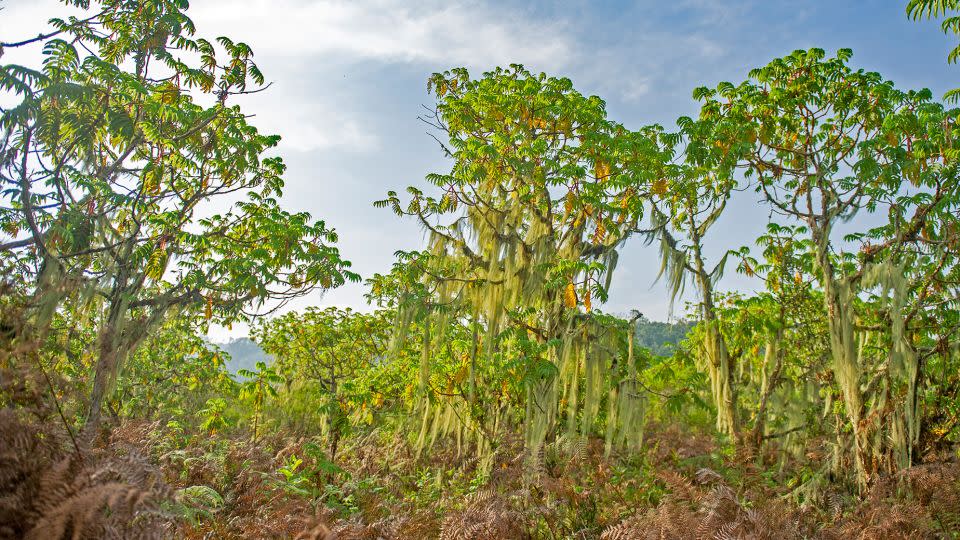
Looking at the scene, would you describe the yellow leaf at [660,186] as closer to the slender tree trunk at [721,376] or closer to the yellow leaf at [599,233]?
the yellow leaf at [599,233]

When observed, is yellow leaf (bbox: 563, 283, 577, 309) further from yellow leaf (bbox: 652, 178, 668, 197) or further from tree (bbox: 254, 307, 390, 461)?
tree (bbox: 254, 307, 390, 461)

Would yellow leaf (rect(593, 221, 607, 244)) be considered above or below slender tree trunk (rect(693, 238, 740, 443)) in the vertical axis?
above

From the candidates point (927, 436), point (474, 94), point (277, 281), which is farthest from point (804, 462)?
point (277, 281)

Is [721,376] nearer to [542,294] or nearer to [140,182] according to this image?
[542,294]

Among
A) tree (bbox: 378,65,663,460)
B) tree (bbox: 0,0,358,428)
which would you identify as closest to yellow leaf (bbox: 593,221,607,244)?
tree (bbox: 378,65,663,460)

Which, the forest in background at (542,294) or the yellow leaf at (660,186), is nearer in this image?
the forest in background at (542,294)

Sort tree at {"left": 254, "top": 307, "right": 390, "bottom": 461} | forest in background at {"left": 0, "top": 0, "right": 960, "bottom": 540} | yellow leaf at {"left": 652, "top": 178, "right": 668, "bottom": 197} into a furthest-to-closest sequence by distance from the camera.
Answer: tree at {"left": 254, "top": 307, "right": 390, "bottom": 461}
yellow leaf at {"left": 652, "top": 178, "right": 668, "bottom": 197}
forest in background at {"left": 0, "top": 0, "right": 960, "bottom": 540}

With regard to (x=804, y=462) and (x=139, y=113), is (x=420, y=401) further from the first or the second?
(x=804, y=462)

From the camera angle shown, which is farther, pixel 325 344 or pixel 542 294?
pixel 325 344

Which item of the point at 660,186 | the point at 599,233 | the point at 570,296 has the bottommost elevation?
the point at 570,296

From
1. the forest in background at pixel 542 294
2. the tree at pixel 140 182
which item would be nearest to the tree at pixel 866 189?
the forest in background at pixel 542 294

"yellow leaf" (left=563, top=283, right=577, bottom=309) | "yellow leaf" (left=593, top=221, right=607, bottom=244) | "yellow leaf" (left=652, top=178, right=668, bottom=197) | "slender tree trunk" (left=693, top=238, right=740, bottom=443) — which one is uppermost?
"yellow leaf" (left=652, top=178, right=668, bottom=197)

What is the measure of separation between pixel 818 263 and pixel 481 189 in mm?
5099

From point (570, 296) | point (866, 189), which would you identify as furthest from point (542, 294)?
point (866, 189)
